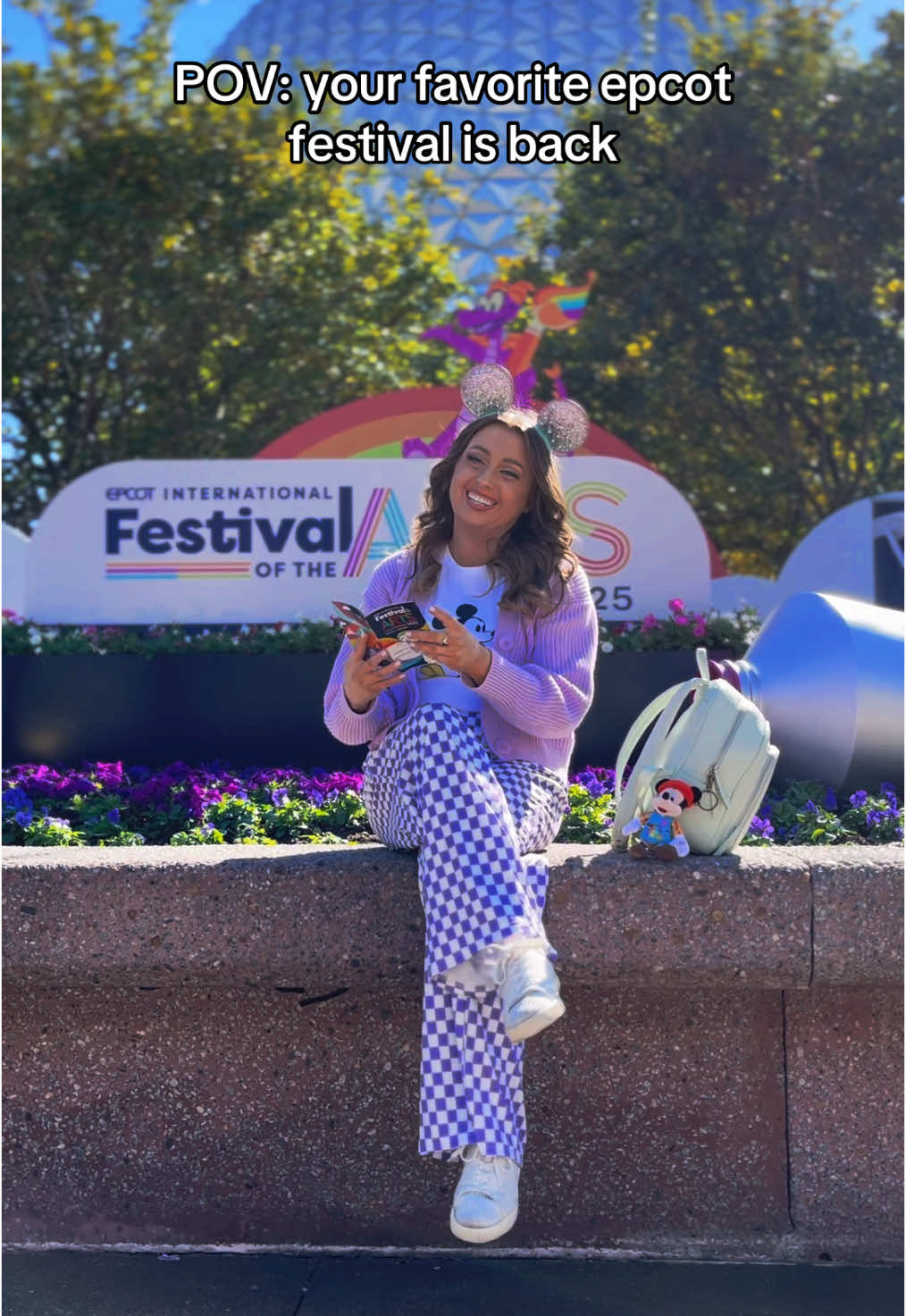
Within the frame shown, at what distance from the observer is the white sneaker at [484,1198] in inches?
108

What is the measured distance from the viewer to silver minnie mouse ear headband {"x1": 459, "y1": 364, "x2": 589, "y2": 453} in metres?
3.70

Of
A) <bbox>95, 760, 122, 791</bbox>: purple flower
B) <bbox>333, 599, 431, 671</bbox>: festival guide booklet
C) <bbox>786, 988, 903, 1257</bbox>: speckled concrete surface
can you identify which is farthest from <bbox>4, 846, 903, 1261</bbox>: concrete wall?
<bbox>95, 760, 122, 791</bbox>: purple flower

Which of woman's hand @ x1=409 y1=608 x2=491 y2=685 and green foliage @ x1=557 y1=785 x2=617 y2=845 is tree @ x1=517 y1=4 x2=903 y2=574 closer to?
green foliage @ x1=557 y1=785 x2=617 y2=845

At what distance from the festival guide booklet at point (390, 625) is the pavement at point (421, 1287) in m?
1.42

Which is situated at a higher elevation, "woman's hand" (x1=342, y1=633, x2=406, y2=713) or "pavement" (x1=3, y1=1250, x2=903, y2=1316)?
"woman's hand" (x1=342, y1=633, x2=406, y2=713)

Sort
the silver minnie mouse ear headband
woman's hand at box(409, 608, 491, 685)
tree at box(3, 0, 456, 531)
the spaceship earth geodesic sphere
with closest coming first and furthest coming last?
woman's hand at box(409, 608, 491, 685) < the silver minnie mouse ear headband < tree at box(3, 0, 456, 531) < the spaceship earth geodesic sphere

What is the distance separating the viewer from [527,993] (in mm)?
2771

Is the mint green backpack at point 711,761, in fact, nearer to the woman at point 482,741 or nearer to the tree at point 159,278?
the woman at point 482,741

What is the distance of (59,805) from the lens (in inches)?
194

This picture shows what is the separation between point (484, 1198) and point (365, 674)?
1.17m

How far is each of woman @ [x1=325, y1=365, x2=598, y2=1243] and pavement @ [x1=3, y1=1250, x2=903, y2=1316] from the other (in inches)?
11.0

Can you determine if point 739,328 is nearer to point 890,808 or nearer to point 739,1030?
point 890,808

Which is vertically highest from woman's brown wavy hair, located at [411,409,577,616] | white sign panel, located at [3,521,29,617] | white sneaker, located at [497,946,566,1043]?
white sign panel, located at [3,521,29,617]

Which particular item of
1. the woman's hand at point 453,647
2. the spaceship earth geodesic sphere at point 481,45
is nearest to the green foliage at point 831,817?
the woman's hand at point 453,647
